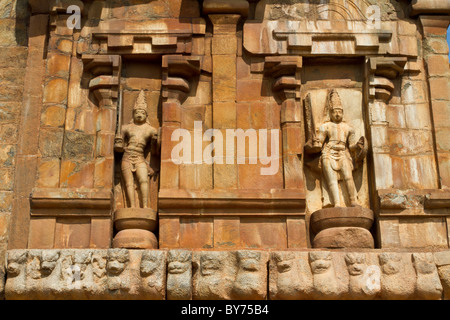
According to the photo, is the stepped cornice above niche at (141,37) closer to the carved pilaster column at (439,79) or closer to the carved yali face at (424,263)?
the carved pilaster column at (439,79)

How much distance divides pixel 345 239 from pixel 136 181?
2.71 meters

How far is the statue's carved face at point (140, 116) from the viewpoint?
10.4 m

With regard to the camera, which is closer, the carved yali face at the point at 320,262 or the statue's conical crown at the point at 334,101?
the carved yali face at the point at 320,262

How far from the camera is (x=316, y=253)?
29.6 feet

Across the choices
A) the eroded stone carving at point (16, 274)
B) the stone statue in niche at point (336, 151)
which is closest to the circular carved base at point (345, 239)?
the stone statue in niche at point (336, 151)

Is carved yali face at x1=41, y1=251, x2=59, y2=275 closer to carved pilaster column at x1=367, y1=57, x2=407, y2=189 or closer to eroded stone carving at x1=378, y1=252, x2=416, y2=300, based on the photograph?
eroded stone carving at x1=378, y1=252, x2=416, y2=300

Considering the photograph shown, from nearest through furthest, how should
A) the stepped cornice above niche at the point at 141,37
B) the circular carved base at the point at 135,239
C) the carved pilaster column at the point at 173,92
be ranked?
1. the circular carved base at the point at 135,239
2. the carved pilaster column at the point at 173,92
3. the stepped cornice above niche at the point at 141,37

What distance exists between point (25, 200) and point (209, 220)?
2.30 meters

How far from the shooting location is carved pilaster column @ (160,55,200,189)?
10.1 metres

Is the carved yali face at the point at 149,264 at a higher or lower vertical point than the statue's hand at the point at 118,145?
lower

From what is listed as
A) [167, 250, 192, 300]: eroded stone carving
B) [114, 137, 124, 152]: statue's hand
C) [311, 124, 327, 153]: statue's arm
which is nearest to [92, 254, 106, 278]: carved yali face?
[167, 250, 192, 300]: eroded stone carving

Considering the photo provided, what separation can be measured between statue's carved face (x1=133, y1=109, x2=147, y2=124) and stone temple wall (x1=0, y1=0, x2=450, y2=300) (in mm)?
47

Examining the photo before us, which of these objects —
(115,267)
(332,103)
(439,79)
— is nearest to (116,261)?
(115,267)

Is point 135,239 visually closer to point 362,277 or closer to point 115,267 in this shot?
point 115,267
